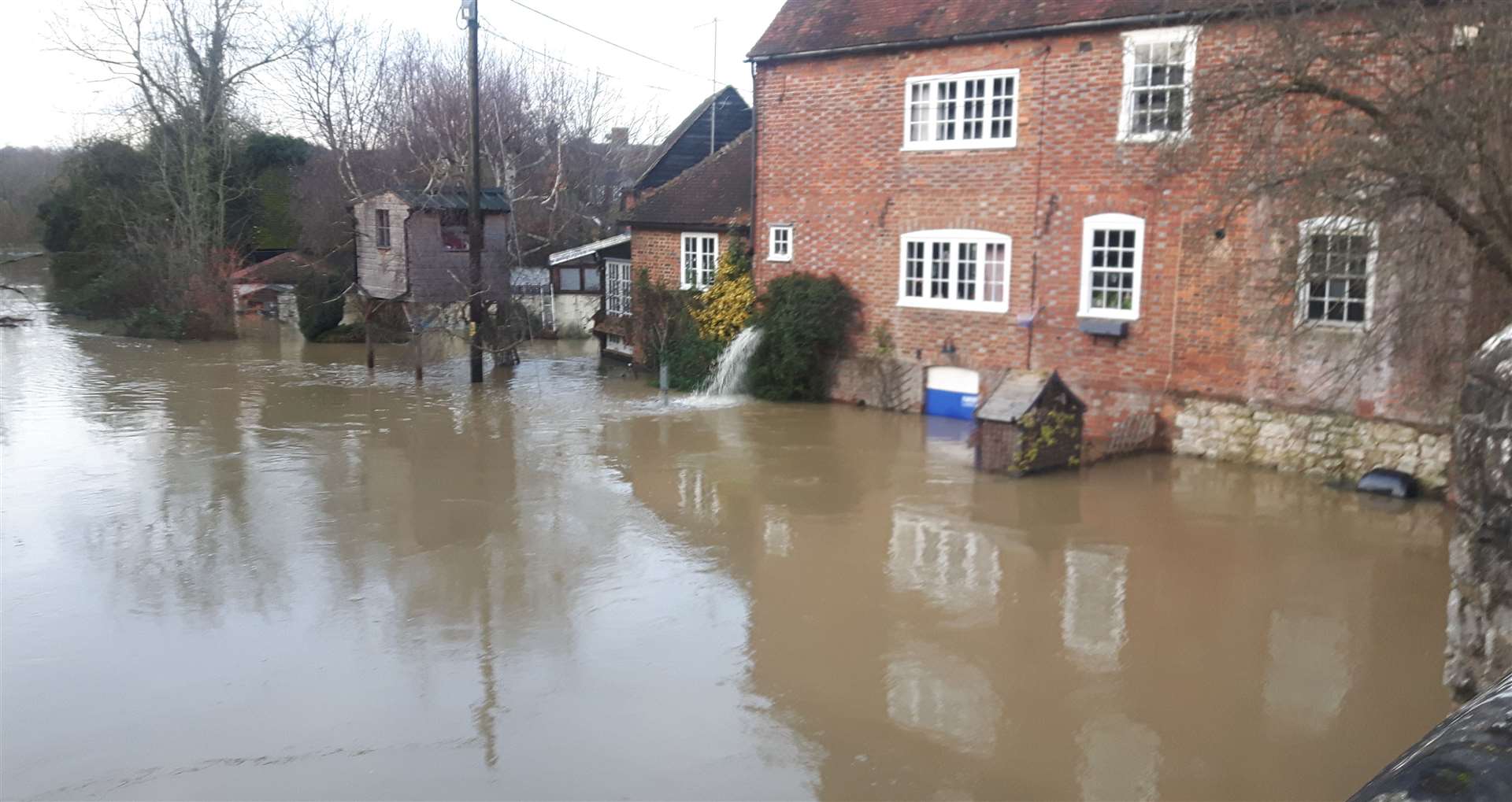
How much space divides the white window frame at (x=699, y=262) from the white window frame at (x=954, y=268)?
470 cm

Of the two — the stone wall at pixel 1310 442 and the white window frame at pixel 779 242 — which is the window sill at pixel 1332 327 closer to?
the stone wall at pixel 1310 442

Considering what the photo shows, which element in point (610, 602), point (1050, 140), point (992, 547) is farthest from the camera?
point (1050, 140)

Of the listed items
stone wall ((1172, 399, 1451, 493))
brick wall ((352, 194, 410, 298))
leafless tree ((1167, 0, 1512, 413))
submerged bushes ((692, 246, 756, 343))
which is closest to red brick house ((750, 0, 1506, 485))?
stone wall ((1172, 399, 1451, 493))

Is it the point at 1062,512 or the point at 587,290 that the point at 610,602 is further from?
the point at 587,290

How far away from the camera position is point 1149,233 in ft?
53.7

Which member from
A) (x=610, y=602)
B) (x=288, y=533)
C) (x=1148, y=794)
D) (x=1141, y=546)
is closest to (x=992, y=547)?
(x=1141, y=546)

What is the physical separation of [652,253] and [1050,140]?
391 inches

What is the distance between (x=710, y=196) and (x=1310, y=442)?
13.2 metres

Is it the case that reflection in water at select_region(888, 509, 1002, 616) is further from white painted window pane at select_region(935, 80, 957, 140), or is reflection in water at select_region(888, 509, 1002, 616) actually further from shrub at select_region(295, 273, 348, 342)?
shrub at select_region(295, 273, 348, 342)

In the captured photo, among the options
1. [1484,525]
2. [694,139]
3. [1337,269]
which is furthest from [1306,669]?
[694,139]

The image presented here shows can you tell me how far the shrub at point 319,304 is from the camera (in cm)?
3102

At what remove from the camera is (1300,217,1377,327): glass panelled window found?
12102 millimetres

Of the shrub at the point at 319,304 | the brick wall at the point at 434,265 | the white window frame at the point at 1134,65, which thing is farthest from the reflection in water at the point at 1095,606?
the shrub at the point at 319,304

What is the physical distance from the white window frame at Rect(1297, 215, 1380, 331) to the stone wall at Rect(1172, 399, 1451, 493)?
1.28 m
